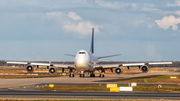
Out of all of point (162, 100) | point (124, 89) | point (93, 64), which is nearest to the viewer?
point (162, 100)

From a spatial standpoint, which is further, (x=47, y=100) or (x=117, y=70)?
(x=117, y=70)

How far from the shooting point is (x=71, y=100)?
26062mm

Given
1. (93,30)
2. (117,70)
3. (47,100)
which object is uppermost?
(93,30)

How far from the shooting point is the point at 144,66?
7044cm

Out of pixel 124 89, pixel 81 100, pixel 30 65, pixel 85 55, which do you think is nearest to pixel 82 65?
pixel 85 55

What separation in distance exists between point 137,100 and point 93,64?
5133 cm

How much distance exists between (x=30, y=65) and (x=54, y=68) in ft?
20.1

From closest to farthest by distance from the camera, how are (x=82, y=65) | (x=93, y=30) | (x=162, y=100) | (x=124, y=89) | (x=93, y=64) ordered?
1. (x=162, y=100)
2. (x=124, y=89)
3. (x=82, y=65)
4. (x=93, y=64)
5. (x=93, y=30)

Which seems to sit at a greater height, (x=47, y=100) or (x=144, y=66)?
(x=144, y=66)

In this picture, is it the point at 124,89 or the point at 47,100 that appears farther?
the point at 124,89

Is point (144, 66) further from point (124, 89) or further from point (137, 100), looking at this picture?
point (137, 100)

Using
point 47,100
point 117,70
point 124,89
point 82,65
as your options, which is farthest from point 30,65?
point 47,100

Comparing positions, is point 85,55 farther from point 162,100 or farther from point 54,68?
point 162,100

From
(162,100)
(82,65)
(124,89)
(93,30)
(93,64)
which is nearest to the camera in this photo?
(162,100)
